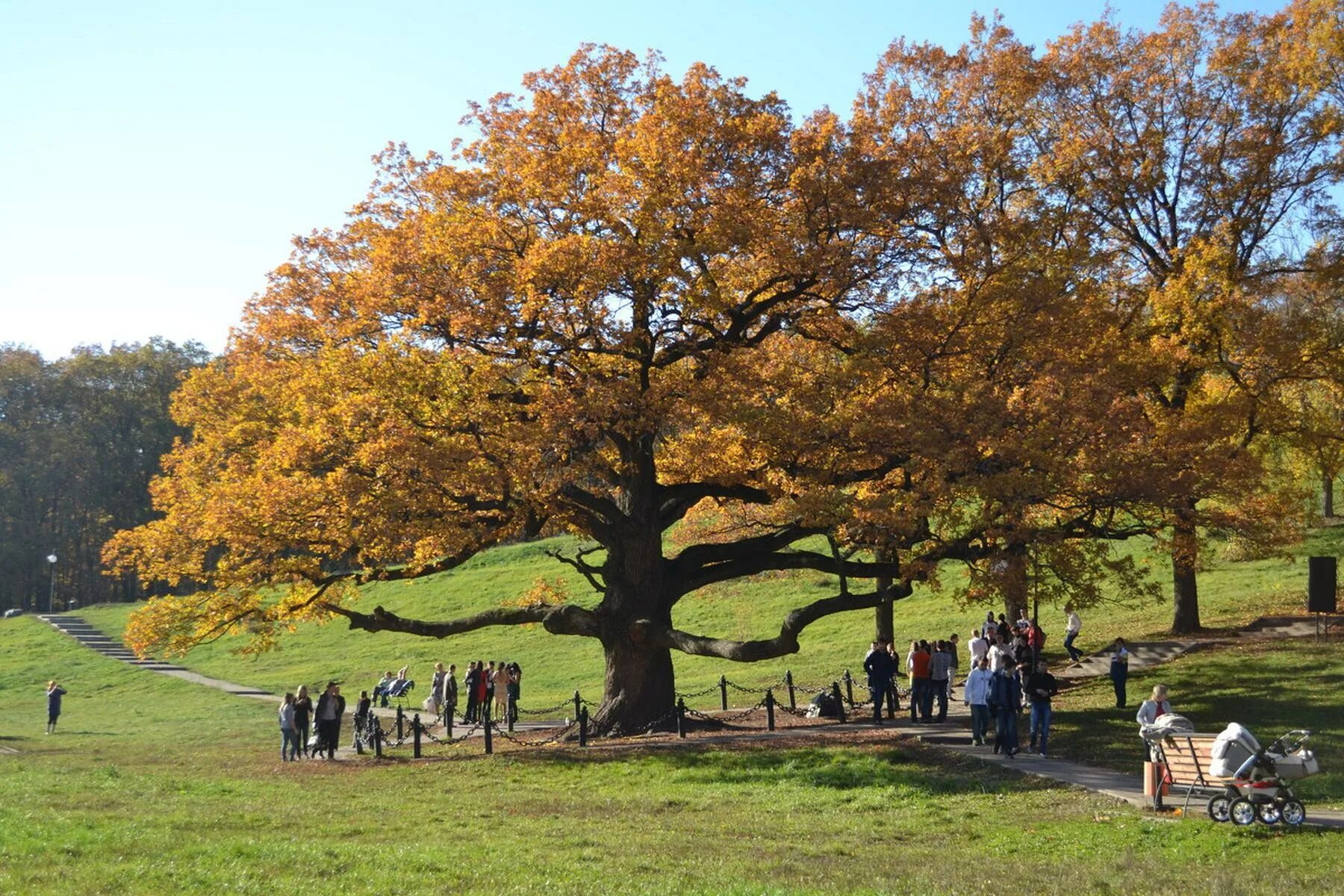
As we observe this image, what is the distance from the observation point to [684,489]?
931 inches

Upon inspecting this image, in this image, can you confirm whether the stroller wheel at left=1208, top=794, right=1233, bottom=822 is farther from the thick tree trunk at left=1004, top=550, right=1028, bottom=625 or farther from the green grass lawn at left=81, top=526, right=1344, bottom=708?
the green grass lawn at left=81, top=526, right=1344, bottom=708

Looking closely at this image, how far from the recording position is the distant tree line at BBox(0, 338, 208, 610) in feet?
260

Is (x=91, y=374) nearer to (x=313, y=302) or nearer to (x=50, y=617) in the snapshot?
(x=50, y=617)

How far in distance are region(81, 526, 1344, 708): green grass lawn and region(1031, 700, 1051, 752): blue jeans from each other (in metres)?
11.8

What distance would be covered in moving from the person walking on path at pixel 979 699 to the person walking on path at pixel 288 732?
14.3 m

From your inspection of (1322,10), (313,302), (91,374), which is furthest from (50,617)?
(1322,10)

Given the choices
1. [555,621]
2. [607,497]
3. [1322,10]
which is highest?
[1322,10]

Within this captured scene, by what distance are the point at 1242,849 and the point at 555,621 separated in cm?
1482

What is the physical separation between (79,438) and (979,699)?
76.6m

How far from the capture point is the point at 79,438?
8062cm

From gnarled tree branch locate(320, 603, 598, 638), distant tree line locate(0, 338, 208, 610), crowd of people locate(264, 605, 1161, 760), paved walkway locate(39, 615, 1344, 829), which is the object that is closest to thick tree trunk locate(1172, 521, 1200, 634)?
paved walkway locate(39, 615, 1344, 829)

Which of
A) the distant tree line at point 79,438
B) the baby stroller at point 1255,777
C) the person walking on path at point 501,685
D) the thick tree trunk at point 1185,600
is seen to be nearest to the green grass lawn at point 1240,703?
the baby stroller at point 1255,777

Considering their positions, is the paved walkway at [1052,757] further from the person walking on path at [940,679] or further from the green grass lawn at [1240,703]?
the green grass lawn at [1240,703]

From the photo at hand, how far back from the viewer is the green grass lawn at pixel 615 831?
10281 mm
